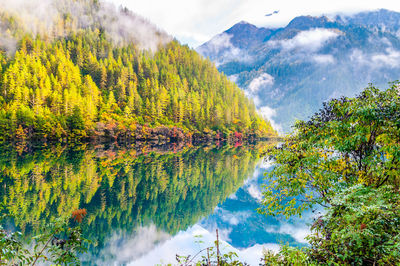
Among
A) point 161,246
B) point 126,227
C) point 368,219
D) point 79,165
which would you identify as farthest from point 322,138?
point 79,165

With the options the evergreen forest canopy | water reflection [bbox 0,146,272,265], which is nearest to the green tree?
water reflection [bbox 0,146,272,265]

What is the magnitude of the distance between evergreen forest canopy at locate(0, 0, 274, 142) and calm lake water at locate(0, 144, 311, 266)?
142 ft

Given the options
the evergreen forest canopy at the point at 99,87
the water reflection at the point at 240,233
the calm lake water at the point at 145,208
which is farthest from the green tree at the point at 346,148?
the evergreen forest canopy at the point at 99,87

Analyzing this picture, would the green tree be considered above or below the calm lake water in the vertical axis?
above

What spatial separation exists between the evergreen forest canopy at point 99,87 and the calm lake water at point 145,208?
43365mm

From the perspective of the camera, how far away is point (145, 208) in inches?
722

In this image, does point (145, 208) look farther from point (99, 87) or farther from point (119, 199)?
point (99, 87)

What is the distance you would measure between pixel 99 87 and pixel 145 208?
9836 centimetres

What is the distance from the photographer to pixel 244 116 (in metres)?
125

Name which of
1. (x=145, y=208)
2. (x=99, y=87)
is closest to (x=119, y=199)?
(x=145, y=208)

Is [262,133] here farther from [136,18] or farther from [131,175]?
[136,18]

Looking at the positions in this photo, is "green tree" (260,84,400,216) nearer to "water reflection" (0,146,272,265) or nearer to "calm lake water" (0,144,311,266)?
"calm lake water" (0,144,311,266)

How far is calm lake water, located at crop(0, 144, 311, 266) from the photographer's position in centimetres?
1316

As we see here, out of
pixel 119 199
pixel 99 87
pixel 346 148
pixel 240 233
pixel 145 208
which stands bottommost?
pixel 240 233
